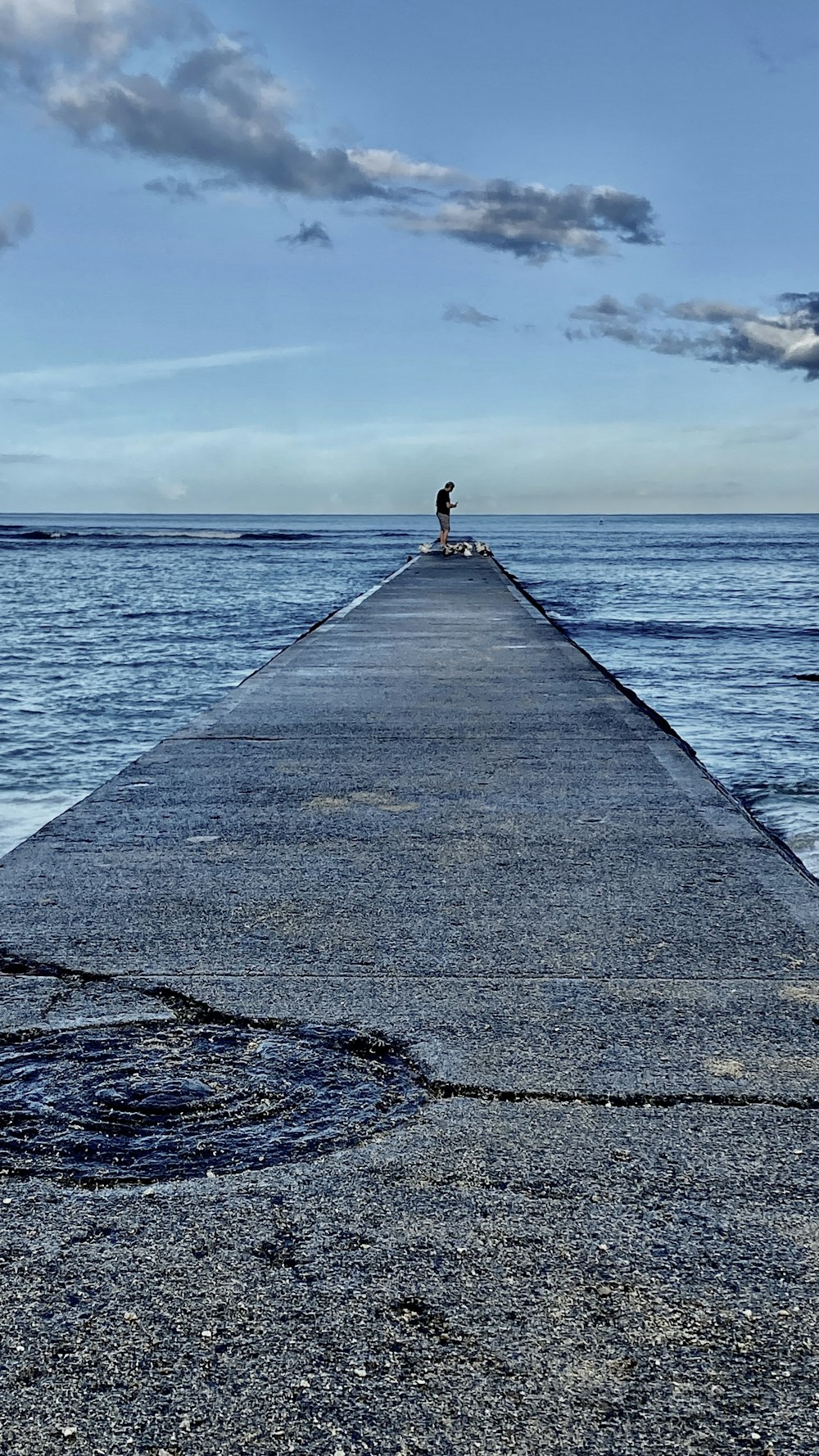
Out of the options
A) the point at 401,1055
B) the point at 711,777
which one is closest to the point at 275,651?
the point at 711,777

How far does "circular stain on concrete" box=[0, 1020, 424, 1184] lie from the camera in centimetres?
275

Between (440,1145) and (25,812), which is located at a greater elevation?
(440,1145)

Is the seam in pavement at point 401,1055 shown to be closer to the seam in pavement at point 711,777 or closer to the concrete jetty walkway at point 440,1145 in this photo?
the concrete jetty walkway at point 440,1145

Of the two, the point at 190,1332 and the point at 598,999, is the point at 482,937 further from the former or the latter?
the point at 190,1332

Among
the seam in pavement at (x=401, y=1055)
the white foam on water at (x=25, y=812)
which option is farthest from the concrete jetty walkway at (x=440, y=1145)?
the white foam on water at (x=25, y=812)

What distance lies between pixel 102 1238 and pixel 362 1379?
0.66 m

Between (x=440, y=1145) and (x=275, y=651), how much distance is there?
53.3 ft

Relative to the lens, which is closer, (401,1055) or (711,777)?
(401,1055)

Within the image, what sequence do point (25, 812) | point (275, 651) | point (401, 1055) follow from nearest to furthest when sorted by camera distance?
1. point (401, 1055)
2. point (25, 812)
3. point (275, 651)

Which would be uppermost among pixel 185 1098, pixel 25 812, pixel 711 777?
pixel 711 777

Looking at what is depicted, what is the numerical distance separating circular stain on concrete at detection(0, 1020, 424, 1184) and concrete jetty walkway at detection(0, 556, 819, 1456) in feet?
0.06

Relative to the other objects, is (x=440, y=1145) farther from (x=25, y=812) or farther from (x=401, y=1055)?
(x=25, y=812)

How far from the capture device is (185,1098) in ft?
9.89

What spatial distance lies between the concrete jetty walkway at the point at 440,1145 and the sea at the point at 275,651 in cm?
222
